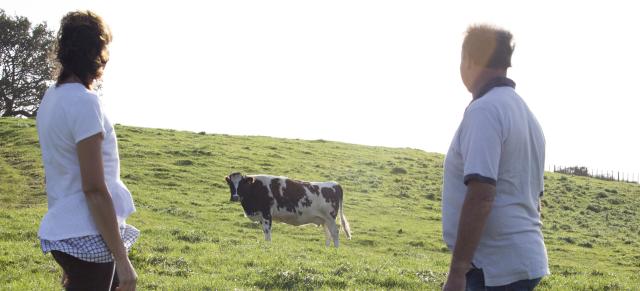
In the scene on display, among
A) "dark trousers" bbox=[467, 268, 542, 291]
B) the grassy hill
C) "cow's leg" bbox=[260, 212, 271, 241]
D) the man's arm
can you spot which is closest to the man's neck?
the man's arm

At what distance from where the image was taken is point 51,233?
3.94 meters

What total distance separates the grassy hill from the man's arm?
21.8ft

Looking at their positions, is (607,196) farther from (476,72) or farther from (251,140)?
(476,72)

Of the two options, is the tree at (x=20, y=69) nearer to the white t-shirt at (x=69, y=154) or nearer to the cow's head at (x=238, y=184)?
the cow's head at (x=238, y=184)

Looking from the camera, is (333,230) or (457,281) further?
(333,230)

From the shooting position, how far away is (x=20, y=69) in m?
57.1

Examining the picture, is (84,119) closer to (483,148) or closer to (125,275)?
(125,275)

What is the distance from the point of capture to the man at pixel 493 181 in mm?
4023

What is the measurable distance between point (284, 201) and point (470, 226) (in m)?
18.6

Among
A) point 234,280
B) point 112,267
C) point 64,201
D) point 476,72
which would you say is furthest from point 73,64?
point 234,280

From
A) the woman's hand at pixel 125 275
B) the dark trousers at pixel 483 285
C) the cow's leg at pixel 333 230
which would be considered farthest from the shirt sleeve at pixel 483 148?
the cow's leg at pixel 333 230

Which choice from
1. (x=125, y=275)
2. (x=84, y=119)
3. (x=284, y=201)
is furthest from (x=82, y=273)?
(x=284, y=201)

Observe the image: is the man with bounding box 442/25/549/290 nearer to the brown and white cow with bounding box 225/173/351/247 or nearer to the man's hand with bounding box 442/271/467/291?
the man's hand with bounding box 442/271/467/291

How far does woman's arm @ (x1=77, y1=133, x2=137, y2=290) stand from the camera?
12.5 feet
